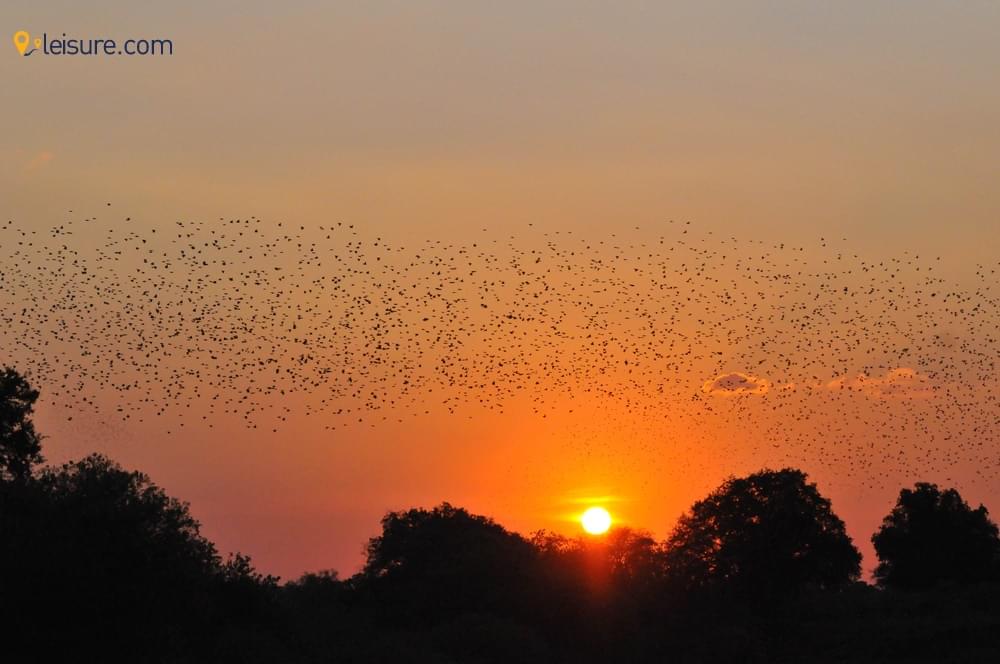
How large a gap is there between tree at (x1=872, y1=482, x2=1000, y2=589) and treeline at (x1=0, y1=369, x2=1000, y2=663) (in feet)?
0.75

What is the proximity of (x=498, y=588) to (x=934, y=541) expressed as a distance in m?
69.4

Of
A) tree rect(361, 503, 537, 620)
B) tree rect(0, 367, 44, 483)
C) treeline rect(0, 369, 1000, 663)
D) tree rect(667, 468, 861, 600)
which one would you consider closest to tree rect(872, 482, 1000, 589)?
treeline rect(0, 369, 1000, 663)

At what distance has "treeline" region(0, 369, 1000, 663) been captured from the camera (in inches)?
2131

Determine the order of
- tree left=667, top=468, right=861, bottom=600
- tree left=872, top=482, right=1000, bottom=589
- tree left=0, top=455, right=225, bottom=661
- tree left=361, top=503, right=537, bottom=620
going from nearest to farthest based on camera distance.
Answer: tree left=0, top=455, right=225, bottom=661, tree left=361, top=503, right=537, bottom=620, tree left=667, top=468, right=861, bottom=600, tree left=872, top=482, right=1000, bottom=589

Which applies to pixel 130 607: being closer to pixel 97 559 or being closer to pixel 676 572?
pixel 97 559

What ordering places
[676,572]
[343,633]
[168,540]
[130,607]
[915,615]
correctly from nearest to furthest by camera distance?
[130,607], [168,540], [343,633], [915,615], [676,572]

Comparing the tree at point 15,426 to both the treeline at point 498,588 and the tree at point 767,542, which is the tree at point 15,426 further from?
the tree at point 767,542

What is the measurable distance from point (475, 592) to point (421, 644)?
12.0m

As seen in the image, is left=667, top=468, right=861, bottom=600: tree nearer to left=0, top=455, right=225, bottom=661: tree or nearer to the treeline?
the treeline

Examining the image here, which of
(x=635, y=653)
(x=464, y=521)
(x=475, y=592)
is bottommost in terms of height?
(x=635, y=653)

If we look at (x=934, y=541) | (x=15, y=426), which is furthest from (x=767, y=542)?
(x=15, y=426)

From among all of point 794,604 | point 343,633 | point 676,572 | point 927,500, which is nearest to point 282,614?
point 343,633

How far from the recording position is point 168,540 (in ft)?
202

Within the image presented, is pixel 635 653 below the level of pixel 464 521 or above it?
below
